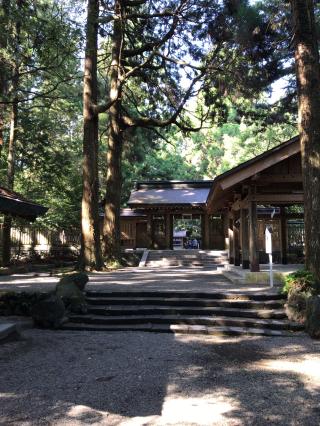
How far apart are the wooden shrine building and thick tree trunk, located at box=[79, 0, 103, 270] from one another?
4.51 m

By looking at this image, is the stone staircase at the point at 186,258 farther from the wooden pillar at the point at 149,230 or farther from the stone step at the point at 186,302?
the stone step at the point at 186,302

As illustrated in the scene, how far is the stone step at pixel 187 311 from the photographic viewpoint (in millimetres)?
8289

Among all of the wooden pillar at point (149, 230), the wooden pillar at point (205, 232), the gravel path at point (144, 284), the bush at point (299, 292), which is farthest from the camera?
the wooden pillar at point (149, 230)

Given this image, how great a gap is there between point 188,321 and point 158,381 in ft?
10.3

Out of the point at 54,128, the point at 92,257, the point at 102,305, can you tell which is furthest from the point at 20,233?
the point at 102,305

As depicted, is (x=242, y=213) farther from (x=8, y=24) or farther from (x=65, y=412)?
(x=65, y=412)

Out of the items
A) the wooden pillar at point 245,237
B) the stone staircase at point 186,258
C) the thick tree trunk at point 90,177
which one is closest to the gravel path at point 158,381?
the wooden pillar at point 245,237

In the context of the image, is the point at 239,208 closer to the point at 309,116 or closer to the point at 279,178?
the point at 279,178

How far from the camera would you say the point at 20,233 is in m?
24.5

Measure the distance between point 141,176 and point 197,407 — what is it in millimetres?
30356

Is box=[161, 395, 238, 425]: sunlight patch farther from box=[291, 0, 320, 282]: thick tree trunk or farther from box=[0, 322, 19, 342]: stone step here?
box=[291, 0, 320, 282]: thick tree trunk

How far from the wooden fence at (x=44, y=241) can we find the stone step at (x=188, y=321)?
16565 millimetres

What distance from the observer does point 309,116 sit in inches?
348

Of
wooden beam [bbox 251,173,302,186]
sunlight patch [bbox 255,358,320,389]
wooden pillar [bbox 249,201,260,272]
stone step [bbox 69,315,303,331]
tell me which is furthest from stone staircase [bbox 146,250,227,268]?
sunlight patch [bbox 255,358,320,389]
